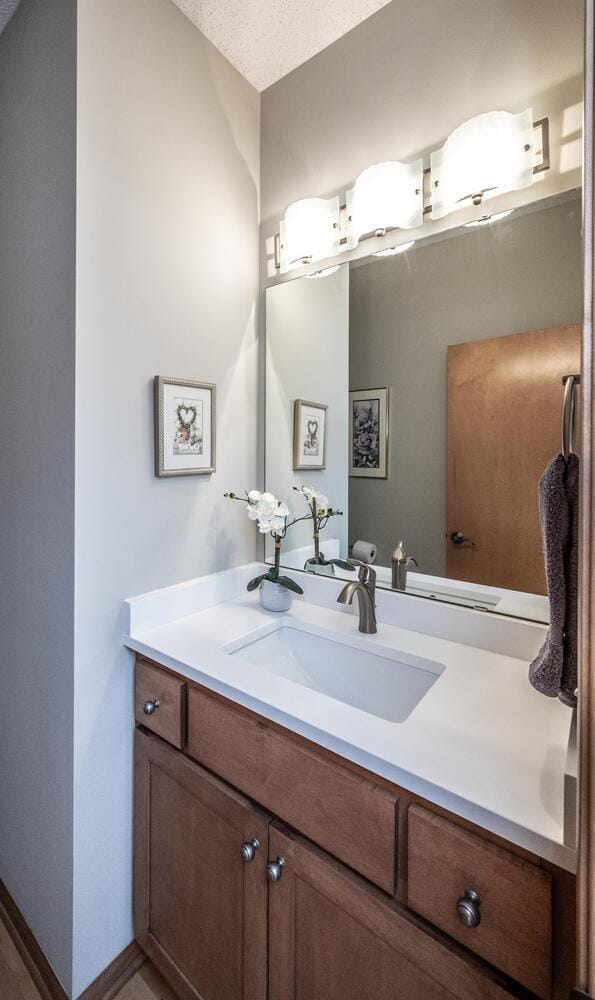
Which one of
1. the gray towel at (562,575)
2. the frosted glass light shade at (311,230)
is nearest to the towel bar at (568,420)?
the gray towel at (562,575)

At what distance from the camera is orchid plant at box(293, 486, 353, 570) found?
1470mm

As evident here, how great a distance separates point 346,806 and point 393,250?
1.34 metres

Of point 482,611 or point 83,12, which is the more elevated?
point 83,12

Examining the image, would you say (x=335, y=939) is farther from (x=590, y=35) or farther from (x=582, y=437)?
(x=590, y=35)

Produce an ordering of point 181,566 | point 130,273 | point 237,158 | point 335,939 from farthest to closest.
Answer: point 237,158
point 181,566
point 130,273
point 335,939

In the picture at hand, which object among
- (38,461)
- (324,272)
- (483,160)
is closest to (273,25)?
(324,272)

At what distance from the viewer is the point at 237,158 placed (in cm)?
151

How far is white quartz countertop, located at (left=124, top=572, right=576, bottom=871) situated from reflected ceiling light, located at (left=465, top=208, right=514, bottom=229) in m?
1.05

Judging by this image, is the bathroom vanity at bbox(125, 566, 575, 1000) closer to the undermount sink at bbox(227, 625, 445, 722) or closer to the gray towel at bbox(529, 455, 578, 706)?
the undermount sink at bbox(227, 625, 445, 722)

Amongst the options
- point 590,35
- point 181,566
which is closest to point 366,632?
point 181,566

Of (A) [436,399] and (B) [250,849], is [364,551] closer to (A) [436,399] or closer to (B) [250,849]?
(A) [436,399]

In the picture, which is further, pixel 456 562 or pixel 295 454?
pixel 295 454

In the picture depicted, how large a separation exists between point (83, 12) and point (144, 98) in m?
0.19

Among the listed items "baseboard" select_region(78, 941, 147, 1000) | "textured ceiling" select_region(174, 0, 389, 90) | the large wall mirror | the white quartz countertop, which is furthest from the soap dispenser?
"textured ceiling" select_region(174, 0, 389, 90)
